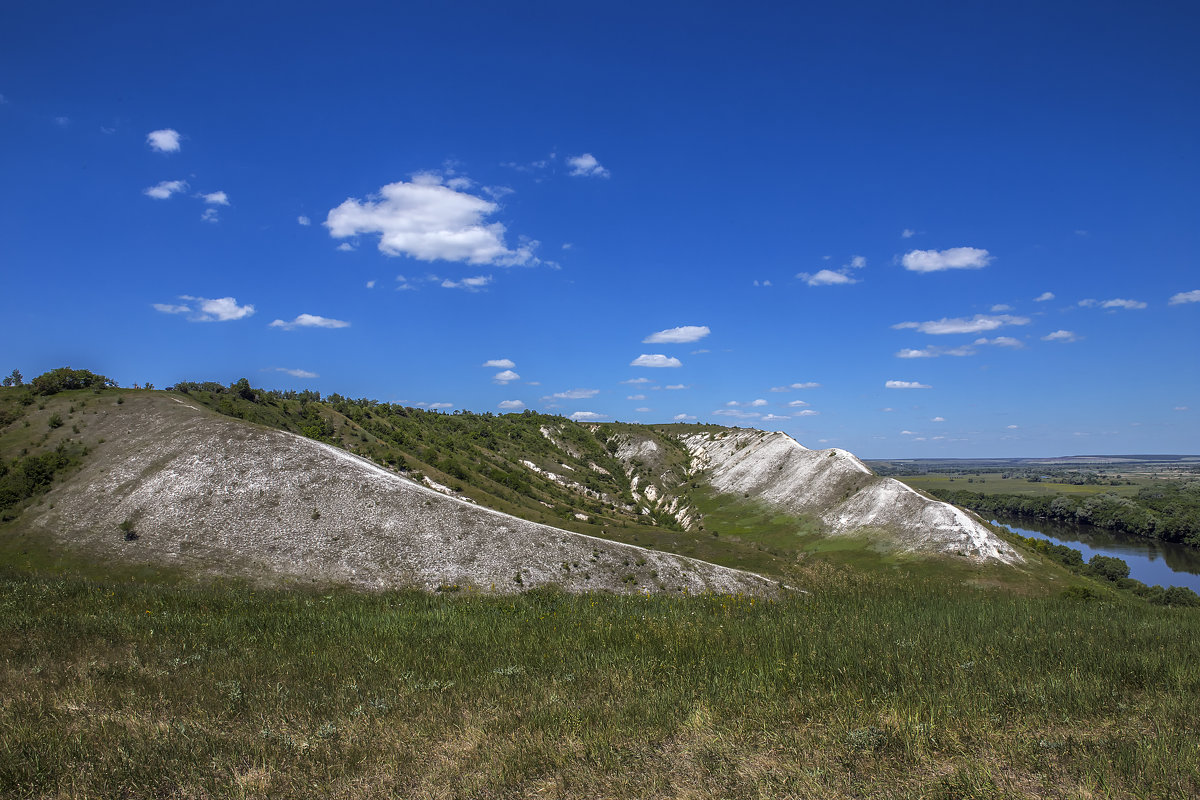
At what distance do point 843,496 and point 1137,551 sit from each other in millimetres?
77622

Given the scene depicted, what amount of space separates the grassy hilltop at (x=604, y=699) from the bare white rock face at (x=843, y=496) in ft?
206

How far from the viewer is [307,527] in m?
42.3

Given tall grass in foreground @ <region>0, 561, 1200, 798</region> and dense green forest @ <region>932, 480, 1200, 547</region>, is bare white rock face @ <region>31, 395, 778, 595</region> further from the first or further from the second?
dense green forest @ <region>932, 480, 1200, 547</region>

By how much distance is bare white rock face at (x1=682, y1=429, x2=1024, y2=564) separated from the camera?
221ft

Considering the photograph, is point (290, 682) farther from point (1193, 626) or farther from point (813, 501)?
point (813, 501)

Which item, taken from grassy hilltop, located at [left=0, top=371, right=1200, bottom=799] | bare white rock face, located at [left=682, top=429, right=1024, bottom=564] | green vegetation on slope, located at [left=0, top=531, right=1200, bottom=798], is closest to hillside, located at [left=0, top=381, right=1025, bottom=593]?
bare white rock face, located at [left=682, top=429, right=1024, bottom=564]

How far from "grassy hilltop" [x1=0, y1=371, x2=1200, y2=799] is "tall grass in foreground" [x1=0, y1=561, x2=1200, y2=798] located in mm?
32

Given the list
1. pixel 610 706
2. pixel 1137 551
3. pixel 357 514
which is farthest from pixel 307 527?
pixel 1137 551

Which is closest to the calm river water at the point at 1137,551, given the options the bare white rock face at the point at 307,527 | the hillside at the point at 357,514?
the hillside at the point at 357,514

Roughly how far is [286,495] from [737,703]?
4648 centimetres

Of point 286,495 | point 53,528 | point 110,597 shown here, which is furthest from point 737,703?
point 53,528

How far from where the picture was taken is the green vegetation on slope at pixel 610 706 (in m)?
5.46

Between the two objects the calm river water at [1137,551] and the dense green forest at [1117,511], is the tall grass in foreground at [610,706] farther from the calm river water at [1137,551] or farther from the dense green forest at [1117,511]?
the dense green forest at [1117,511]

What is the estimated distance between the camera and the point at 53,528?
1618 inches
